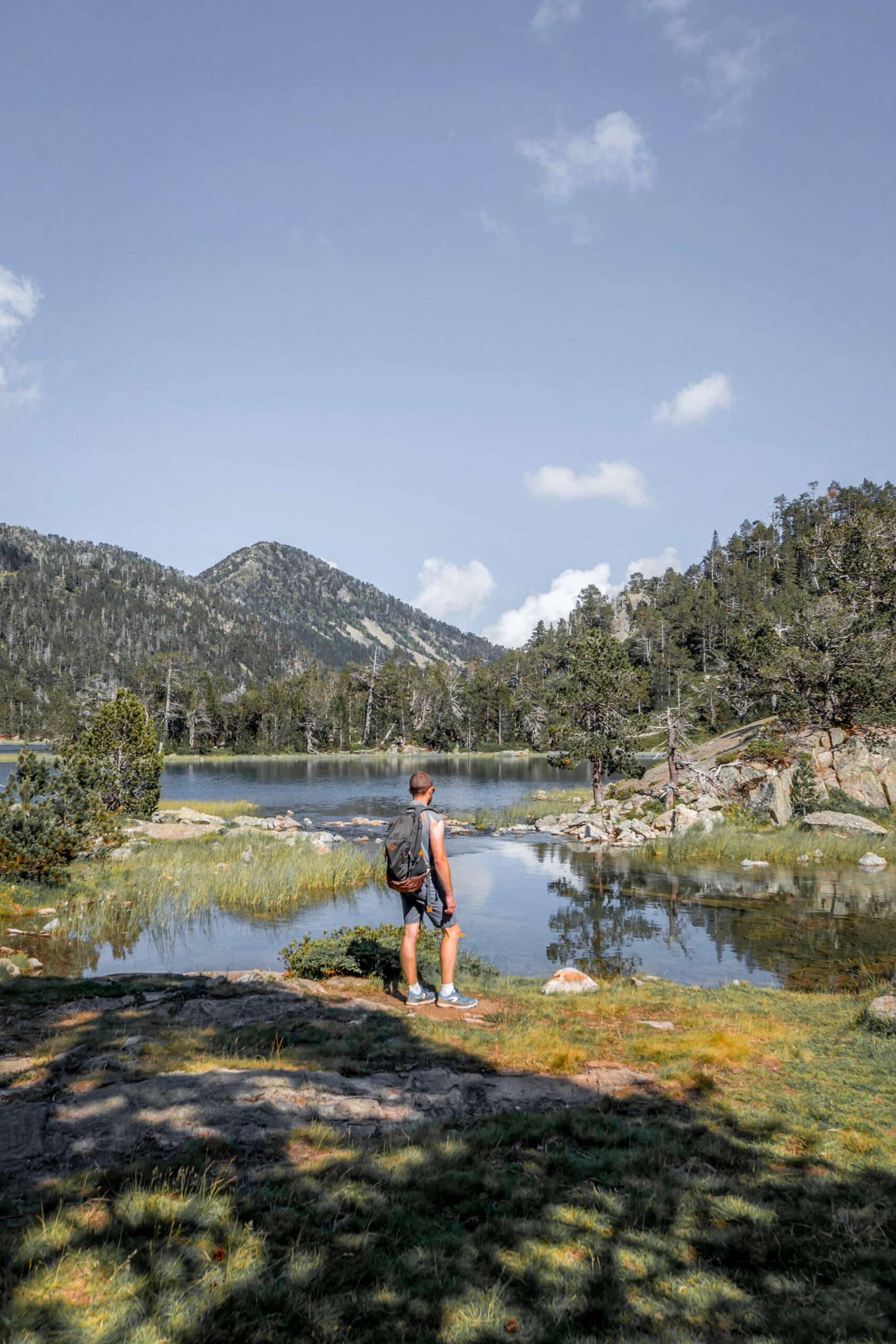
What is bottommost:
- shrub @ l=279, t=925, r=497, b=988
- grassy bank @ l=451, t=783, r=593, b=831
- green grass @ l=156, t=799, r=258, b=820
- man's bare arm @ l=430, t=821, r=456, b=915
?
grassy bank @ l=451, t=783, r=593, b=831

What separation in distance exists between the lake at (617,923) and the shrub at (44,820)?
306cm

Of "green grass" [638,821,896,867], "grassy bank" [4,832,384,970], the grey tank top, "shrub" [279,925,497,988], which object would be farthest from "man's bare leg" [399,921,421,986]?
"green grass" [638,821,896,867]

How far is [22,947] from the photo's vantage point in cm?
1348

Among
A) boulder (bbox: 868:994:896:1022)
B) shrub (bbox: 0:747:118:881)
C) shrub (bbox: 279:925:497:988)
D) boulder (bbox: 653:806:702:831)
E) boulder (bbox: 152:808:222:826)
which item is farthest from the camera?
boulder (bbox: 152:808:222:826)

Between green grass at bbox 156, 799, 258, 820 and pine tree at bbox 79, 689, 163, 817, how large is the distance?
6.20m

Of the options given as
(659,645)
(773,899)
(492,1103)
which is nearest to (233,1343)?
(492,1103)

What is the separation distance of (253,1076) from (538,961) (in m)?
10.2

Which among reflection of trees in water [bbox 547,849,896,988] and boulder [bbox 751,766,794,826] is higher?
boulder [bbox 751,766,794,826]

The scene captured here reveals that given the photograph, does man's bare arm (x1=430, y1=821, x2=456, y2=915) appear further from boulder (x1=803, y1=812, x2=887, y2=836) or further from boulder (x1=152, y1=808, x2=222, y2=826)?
boulder (x1=152, y1=808, x2=222, y2=826)

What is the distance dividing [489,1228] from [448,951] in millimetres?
5226

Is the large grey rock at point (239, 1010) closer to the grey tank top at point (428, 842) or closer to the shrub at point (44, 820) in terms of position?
the grey tank top at point (428, 842)

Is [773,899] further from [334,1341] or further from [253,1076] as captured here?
[334,1341]

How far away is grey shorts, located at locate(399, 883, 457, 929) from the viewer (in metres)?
9.12

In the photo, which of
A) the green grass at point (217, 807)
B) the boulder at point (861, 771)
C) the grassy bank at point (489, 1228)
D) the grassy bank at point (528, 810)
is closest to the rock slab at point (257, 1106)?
the grassy bank at point (489, 1228)
